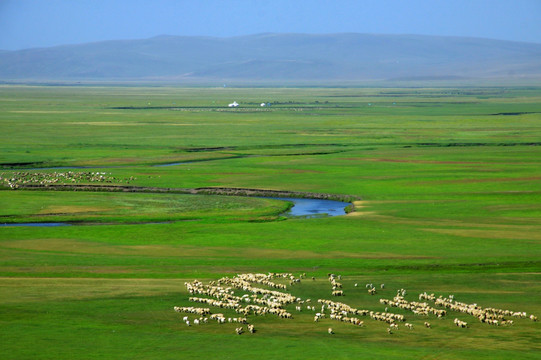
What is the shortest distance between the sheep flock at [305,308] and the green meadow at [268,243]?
29 centimetres

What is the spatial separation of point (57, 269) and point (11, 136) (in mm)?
63319

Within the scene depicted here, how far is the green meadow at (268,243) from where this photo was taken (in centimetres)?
2259

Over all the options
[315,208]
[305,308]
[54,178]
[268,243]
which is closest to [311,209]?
[315,208]

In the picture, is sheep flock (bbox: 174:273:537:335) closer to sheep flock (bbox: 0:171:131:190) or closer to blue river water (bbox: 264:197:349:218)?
blue river water (bbox: 264:197:349:218)

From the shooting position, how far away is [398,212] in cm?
4406

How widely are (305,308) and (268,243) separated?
10.7 meters

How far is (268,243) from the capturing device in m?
36.5

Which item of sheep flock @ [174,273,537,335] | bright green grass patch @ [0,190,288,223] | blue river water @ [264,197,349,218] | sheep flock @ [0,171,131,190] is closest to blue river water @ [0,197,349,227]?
blue river water @ [264,197,349,218]

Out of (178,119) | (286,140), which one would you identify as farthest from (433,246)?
(178,119)

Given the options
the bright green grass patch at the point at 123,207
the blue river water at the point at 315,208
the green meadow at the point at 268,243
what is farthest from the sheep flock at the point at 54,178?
the blue river water at the point at 315,208

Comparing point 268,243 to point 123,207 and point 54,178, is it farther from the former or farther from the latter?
point 54,178

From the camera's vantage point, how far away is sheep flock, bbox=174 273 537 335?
2434 cm

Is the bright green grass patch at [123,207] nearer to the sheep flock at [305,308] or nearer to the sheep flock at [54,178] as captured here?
the sheep flock at [54,178]

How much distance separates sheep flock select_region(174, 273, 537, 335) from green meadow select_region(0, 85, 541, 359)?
291 mm
